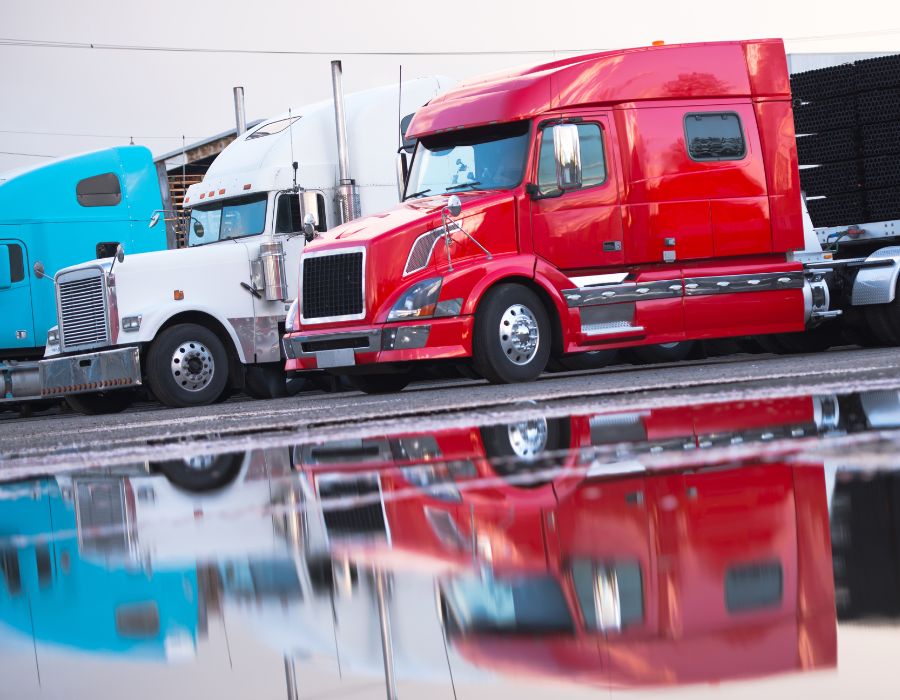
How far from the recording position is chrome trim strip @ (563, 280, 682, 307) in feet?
44.8

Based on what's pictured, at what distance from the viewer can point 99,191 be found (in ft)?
66.0

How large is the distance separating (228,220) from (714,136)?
6040 mm

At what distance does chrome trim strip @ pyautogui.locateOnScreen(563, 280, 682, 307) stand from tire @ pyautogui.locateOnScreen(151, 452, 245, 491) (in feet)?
21.6

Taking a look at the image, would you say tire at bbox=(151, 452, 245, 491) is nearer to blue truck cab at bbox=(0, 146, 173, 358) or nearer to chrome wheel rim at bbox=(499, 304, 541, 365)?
chrome wheel rim at bbox=(499, 304, 541, 365)

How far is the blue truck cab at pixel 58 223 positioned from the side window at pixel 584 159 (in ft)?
23.9

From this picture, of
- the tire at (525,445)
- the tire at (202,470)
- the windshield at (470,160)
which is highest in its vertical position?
the windshield at (470,160)

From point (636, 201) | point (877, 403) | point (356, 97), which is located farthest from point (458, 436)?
point (356, 97)

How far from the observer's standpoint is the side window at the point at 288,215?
1706 cm

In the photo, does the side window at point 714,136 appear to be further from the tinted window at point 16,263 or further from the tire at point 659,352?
the tinted window at point 16,263

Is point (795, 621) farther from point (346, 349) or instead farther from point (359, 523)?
Answer: point (346, 349)

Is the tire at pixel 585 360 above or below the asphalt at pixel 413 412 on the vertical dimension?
below

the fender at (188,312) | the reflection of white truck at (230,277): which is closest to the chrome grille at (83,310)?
the reflection of white truck at (230,277)

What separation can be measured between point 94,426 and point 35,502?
24.2 feet

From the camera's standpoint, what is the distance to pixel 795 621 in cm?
253
